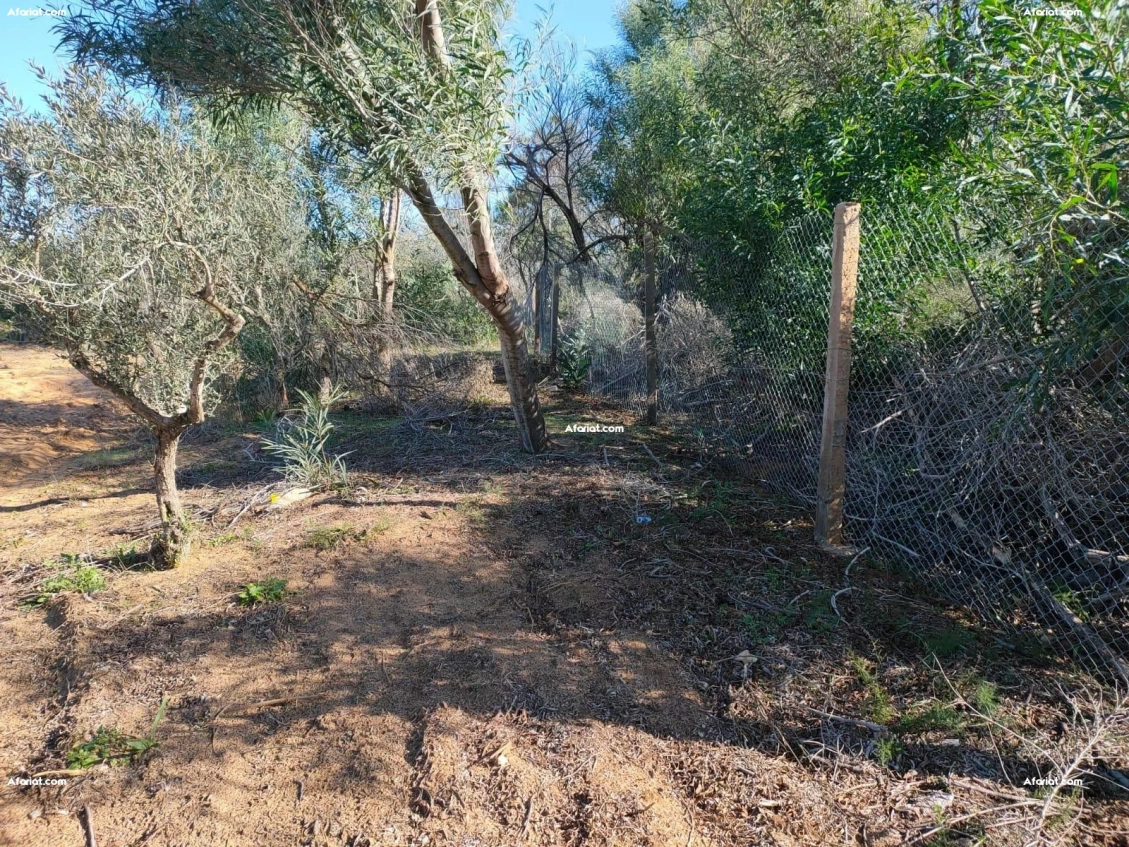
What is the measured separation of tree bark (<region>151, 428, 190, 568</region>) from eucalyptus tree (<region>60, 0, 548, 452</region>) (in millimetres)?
2400

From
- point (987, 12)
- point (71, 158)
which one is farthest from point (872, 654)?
point (71, 158)

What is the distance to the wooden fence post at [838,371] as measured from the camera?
3750 mm

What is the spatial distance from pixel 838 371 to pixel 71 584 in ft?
16.3

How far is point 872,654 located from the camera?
3.03 metres

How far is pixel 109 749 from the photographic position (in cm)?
274

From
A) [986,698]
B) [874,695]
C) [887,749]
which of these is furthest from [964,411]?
[887,749]

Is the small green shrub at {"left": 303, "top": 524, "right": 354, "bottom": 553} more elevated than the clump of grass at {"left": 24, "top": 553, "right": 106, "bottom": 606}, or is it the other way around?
the small green shrub at {"left": 303, "top": 524, "right": 354, "bottom": 553}

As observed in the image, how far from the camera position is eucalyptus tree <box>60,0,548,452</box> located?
4.38 metres

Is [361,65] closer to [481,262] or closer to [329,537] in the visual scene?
[481,262]

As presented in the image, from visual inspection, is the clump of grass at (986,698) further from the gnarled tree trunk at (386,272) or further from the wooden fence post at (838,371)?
the gnarled tree trunk at (386,272)

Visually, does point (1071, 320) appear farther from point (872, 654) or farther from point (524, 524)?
point (524, 524)

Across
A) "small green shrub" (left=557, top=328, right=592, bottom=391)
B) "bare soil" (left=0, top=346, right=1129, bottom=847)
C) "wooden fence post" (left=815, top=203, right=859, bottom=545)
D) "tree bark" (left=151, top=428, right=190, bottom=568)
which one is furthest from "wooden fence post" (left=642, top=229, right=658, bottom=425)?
"tree bark" (left=151, top=428, right=190, bottom=568)

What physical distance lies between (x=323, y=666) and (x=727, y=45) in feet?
24.1

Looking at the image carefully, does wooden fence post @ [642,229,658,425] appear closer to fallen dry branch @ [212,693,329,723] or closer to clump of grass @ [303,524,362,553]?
clump of grass @ [303,524,362,553]
